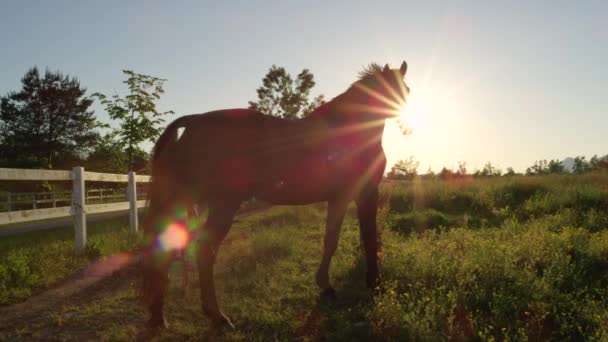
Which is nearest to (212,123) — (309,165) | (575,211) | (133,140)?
(309,165)

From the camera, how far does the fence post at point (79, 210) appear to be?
7.29 metres

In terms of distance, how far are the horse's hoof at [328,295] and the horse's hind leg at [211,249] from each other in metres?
1.34

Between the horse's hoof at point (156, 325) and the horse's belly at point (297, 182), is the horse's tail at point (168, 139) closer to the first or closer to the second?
the horse's belly at point (297, 182)

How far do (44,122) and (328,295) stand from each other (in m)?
45.5

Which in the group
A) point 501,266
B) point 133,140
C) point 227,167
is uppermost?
point 133,140

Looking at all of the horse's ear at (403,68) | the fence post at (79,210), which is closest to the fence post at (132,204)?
the fence post at (79,210)

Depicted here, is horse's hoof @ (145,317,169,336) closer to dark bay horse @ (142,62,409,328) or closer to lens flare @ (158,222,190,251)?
dark bay horse @ (142,62,409,328)

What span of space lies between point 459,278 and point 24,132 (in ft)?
147

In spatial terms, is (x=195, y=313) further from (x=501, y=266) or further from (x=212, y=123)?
(x=501, y=266)

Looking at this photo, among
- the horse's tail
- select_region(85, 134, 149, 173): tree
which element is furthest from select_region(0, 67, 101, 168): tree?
the horse's tail

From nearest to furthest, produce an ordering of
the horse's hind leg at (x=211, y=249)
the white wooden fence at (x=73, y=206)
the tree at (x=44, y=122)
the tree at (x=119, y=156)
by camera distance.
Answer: the horse's hind leg at (x=211, y=249), the white wooden fence at (x=73, y=206), the tree at (x=119, y=156), the tree at (x=44, y=122)

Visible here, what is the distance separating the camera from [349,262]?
6.30m

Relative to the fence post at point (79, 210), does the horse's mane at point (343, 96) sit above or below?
above

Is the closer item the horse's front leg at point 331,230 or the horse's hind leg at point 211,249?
the horse's hind leg at point 211,249
